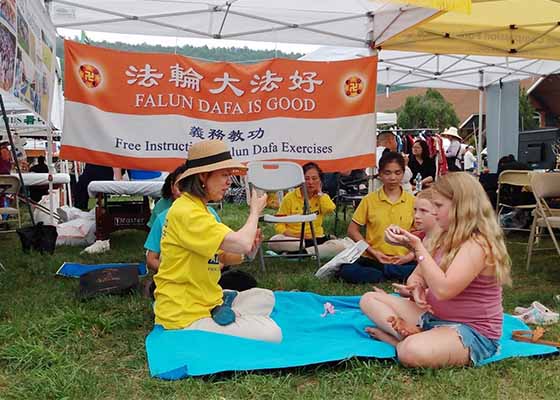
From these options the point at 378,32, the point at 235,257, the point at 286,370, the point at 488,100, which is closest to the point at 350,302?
the point at 235,257

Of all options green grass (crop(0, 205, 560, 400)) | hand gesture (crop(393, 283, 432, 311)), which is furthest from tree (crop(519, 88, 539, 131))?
hand gesture (crop(393, 283, 432, 311))

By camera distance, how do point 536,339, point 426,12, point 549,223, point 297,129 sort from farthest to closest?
point 297,129 < point 426,12 < point 549,223 < point 536,339

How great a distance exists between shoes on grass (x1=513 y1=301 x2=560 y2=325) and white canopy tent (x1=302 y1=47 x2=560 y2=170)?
5684 mm

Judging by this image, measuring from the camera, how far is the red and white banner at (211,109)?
5.42 m

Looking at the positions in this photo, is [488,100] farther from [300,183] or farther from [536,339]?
[536,339]

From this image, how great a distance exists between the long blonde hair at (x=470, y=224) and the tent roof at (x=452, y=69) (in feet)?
22.3

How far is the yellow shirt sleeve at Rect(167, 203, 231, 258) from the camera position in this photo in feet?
8.59

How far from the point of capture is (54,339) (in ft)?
10.1

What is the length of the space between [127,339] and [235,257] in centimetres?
74

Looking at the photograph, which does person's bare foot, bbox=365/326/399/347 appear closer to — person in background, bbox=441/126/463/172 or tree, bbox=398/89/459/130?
person in background, bbox=441/126/463/172

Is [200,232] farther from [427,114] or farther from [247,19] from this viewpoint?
[427,114]

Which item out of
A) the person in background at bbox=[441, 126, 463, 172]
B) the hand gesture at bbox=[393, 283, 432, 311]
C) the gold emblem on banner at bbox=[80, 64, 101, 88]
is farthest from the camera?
the person in background at bbox=[441, 126, 463, 172]

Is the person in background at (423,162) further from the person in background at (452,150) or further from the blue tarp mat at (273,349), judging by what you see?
the blue tarp mat at (273,349)

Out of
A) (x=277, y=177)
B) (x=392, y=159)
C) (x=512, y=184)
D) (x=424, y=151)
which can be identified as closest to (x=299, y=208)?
(x=277, y=177)
